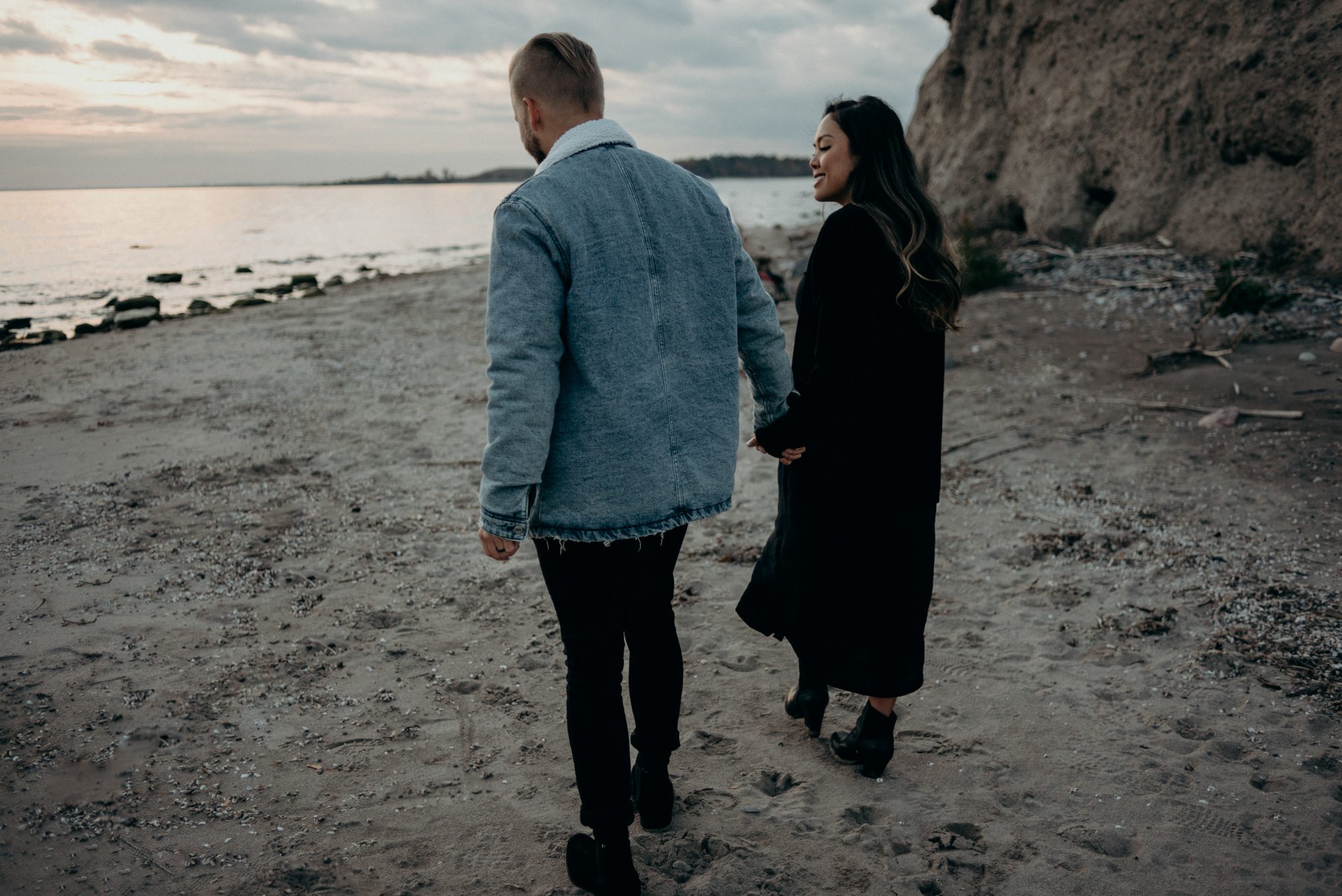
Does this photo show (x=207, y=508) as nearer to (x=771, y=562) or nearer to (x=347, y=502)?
(x=347, y=502)

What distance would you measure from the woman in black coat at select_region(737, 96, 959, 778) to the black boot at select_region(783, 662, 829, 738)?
171 mm

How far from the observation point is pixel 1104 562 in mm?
3949

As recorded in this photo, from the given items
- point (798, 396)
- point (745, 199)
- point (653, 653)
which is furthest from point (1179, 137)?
point (745, 199)

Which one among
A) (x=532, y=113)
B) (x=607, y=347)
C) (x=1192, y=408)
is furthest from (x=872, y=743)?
(x=1192, y=408)

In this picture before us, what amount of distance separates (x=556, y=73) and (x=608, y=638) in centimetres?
139

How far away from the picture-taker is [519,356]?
5.62 feet

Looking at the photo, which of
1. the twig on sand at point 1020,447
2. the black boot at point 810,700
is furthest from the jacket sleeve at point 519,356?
the twig on sand at point 1020,447

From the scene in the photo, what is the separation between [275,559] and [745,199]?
57169mm

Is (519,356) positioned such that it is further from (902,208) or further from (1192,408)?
(1192,408)

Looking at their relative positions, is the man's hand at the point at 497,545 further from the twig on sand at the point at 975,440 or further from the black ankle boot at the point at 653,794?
the twig on sand at the point at 975,440

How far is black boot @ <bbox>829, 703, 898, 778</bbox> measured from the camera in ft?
8.31

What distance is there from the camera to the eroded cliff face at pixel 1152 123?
764 cm

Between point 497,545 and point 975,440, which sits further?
point 975,440

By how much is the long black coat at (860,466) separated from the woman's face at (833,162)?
0.10m
